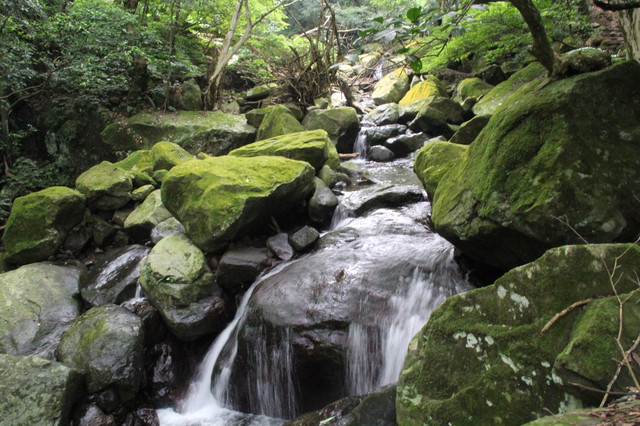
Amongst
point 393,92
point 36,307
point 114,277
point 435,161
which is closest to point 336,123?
point 435,161

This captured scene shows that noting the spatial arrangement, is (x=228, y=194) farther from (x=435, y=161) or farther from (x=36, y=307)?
(x=36, y=307)

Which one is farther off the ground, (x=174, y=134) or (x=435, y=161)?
(x=174, y=134)

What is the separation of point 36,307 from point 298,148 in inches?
182

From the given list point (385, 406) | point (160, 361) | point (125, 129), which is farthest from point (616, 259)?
point (125, 129)

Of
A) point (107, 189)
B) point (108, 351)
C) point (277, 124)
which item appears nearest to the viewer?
point (108, 351)

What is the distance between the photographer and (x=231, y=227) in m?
4.55

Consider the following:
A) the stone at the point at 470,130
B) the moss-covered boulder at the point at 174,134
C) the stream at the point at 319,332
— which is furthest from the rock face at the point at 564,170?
the moss-covered boulder at the point at 174,134

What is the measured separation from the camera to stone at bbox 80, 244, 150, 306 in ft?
16.2

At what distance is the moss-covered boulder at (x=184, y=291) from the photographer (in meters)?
4.20

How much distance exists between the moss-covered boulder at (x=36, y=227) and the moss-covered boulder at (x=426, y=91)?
1078cm

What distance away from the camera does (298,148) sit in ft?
22.0

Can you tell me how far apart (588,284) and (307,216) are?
14.5ft

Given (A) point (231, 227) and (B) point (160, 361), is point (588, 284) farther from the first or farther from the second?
(B) point (160, 361)

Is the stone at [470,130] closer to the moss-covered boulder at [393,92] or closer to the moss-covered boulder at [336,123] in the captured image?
the moss-covered boulder at [336,123]
